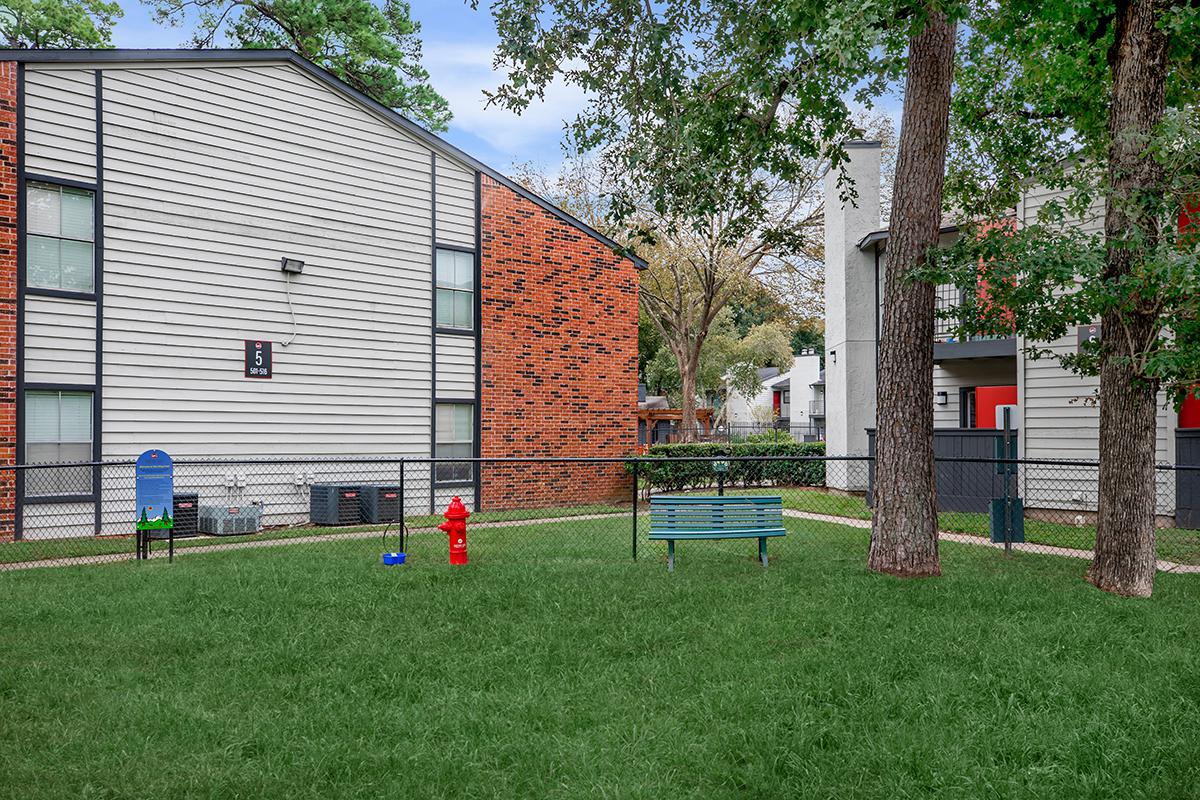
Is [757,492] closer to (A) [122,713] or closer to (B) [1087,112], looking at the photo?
(B) [1087,112]

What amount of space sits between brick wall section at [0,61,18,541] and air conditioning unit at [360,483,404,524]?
15.0 feet

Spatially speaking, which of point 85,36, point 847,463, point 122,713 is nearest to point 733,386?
point 847,463

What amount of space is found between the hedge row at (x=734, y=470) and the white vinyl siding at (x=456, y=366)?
3.84 meters

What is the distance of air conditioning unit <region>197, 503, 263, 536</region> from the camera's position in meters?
12.4

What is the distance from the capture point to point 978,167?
11.7 m

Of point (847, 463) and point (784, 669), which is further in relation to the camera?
point (847, 463)

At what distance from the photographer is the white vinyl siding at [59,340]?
11438 millimetres

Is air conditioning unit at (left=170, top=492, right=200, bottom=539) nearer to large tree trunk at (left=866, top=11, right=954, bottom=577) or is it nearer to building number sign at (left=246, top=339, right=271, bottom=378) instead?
building number sign at (left=246, top=339, right=271, bottom=378)

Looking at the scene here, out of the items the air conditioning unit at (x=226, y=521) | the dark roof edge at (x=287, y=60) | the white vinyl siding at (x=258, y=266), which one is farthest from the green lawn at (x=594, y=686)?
the dark roof edge at (x=287, y=60)

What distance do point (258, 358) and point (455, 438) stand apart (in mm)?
3677

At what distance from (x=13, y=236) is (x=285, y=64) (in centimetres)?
495

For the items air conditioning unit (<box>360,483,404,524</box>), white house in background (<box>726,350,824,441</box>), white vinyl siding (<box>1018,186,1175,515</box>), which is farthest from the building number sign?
white house in background (<box>726,350,824,441</box>)

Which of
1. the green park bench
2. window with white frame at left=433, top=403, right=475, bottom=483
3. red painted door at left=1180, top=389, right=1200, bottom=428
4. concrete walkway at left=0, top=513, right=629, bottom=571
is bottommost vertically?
concrete walkway at left=0, top=513, right=629, bottom=571

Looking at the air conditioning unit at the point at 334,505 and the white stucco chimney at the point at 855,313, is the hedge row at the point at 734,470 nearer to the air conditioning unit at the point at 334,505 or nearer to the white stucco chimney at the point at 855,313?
the white stucco chimney at the point at 855,313
